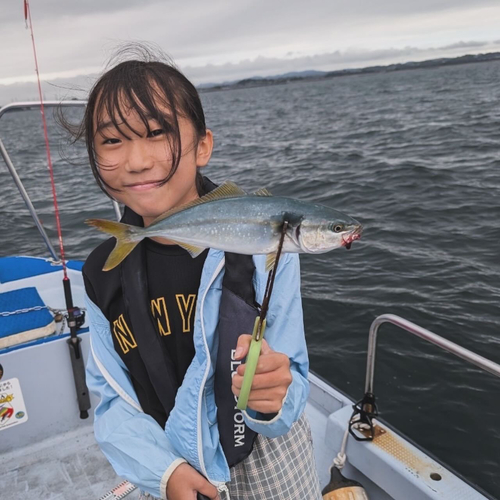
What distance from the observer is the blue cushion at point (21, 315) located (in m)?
3.69

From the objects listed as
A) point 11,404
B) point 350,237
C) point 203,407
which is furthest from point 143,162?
point 11,404

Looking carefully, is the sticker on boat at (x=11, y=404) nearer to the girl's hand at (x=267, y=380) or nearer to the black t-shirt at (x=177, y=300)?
the black t-shirt at (x=177, y=300)

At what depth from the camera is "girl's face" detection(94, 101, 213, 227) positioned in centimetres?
189

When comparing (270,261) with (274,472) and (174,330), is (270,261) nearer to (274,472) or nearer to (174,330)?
(174,330)

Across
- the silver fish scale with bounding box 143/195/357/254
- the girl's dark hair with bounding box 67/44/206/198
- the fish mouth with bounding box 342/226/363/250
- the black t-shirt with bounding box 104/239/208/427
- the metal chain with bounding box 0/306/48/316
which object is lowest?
the metal chain with bounding box 0/306/48/316

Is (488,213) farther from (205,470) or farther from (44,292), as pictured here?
(205,470)

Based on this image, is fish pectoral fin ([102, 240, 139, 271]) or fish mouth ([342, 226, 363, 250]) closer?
fish mouth ([342, 226, 363, 250])

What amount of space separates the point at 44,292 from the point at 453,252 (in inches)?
285

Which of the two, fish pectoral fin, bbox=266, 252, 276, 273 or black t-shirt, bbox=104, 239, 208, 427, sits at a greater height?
fish pectoral fin, bbox=266, 252, 276, 273

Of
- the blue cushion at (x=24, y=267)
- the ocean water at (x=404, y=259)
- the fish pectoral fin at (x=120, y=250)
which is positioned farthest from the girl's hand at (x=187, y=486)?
the blue cushion at (x=24, y=267)

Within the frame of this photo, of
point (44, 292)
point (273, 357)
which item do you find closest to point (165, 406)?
point (273, 357)

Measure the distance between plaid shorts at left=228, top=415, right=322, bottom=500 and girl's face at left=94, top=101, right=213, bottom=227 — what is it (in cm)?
114

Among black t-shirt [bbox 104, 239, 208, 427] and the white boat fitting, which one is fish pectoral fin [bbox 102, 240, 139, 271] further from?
the white boat fitting

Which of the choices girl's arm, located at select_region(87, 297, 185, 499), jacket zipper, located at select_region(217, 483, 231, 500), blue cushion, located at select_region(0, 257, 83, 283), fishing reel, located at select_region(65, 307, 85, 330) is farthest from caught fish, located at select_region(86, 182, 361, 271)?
blue cushion, located at select_region(0, 257, 83, 283)
